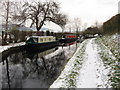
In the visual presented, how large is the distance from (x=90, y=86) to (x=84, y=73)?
4.09 feet

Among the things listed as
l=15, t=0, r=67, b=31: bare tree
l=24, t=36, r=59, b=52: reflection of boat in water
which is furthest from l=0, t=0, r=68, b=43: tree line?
l=24, t=36, r=59, b=52: reflection of boat in water

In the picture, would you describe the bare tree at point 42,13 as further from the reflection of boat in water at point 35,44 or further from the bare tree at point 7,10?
the reflection of boat in water at point 35,44

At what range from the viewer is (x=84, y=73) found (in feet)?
17.6

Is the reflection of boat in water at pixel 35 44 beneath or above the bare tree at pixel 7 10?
beneath

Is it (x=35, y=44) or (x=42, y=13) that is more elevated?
(x=42, y=13)

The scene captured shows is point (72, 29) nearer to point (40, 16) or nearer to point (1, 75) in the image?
point (40, 16)

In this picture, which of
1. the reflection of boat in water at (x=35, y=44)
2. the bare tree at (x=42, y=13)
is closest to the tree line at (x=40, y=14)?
the bare tree at (x=42, y=13)

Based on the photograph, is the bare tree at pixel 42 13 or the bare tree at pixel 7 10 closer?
the bare tree at pixel 7 10

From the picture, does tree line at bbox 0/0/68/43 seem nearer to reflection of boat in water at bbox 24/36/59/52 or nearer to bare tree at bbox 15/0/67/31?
bare tree at bbox 15/0/67/31

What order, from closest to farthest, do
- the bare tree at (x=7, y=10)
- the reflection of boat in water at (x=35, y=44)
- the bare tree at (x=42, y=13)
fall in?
the reflection of boat in water at (x=35, y=44) → the bare tree at (x=7, y=10) → the bare tree at (x=42, y=13)

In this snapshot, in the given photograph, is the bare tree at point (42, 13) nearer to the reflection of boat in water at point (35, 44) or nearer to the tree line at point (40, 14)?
the tree line at point (40, 14)

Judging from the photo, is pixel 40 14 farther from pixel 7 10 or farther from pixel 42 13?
pixel 7 10

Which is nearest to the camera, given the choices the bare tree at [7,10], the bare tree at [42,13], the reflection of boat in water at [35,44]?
the reflection of boat in water at [35,44]

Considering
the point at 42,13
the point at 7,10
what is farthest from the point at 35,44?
the point at 42,13
